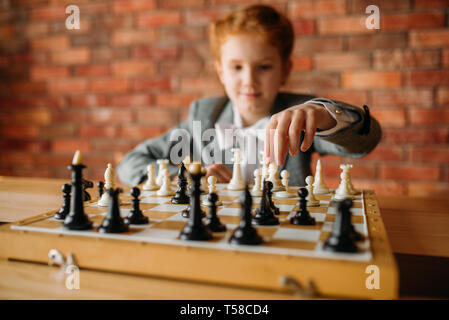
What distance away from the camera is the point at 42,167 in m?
3.07

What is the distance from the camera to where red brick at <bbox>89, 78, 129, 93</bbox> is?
2797mm

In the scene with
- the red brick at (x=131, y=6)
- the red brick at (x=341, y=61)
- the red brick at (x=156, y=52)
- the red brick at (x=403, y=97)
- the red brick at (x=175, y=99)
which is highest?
the red brick at (x=131, y=6)

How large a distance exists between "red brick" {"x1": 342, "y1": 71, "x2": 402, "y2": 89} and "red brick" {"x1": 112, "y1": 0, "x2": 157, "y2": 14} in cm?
144

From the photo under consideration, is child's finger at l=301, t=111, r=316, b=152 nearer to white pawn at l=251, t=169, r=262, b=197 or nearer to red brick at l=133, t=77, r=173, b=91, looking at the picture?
white pawn at l=251, t=169, r=262, b=197

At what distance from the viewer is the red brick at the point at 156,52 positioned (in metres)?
2.65

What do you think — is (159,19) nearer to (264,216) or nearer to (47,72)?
(47,72)

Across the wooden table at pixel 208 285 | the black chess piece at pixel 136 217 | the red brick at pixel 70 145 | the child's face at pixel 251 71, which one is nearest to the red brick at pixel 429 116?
the child's face at pixel 251 71

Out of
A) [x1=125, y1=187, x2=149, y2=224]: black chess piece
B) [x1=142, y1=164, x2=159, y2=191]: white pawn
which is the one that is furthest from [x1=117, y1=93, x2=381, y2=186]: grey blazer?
[x1=125, y1=187, x2=149, y2=224]: black chess piece

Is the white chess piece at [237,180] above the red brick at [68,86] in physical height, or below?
below

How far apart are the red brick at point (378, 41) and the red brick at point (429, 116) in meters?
0.39

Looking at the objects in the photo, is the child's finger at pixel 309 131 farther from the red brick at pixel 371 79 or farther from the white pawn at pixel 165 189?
the red brick at pixel 371 79

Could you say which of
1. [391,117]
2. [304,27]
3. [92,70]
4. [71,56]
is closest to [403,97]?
[391,117]
